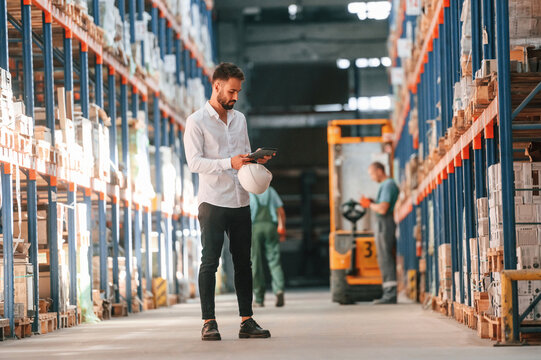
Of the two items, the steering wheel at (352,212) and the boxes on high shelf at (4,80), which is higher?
the boxes on high shelf at (4,80)

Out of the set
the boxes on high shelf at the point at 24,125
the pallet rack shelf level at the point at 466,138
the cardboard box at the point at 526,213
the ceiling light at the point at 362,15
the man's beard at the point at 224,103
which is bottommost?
the cardboard box at the point at 526,213

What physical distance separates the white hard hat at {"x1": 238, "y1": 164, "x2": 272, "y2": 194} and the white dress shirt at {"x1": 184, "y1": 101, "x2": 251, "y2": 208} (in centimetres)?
14

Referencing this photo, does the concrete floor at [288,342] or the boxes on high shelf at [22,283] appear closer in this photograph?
the concrete floor at [288,342]

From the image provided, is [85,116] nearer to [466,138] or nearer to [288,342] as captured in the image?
[466,138]

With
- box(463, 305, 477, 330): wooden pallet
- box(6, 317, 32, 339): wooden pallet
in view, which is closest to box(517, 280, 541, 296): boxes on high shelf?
box(463, 305, 477, 330): wooden pallet

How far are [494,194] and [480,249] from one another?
3.29 feet

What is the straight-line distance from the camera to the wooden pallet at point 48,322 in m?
9.49

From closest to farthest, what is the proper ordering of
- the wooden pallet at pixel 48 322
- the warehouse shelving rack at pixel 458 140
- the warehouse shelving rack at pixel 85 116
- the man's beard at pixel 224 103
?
1. the warehouse shelving rack at pixel 458 140
2. the man's beard at pixel 224 103
3. the warehouse shelving rack at pixel 85 116
4. the wooden pallet at pixel 48 322

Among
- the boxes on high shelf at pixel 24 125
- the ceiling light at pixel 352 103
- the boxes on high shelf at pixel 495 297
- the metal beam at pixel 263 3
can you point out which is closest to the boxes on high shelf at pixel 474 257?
the boxes on high shelf at pixel 495 297

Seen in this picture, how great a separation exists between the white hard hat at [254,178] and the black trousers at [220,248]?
1.09ft

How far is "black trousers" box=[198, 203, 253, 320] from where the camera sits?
7.25m

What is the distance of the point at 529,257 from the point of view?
23.1 feet

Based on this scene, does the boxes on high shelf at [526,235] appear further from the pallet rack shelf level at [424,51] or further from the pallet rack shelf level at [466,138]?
the pallet rack shelf level at [424,51]

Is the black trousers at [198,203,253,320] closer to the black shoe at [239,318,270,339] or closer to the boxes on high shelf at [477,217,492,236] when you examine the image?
the black shoe at [239,318,270,339]
